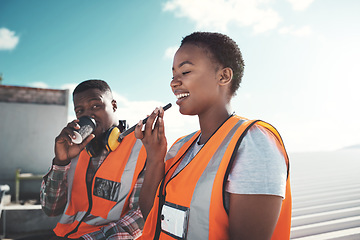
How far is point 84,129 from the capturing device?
6.46 feet

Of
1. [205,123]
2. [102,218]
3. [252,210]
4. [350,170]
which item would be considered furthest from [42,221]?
[350,170]

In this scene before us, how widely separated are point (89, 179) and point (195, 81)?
1418 mm

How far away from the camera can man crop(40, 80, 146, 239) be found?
1941mm

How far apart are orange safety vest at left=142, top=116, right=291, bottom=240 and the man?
0.65 meters

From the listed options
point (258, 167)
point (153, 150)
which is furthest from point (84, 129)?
point (258, 167)

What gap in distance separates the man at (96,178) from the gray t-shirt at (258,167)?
3.49 feet

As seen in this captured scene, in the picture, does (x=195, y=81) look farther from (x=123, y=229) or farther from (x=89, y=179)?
(x=89, y=179)

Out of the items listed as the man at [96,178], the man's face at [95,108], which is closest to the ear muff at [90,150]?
the man at [96,178]

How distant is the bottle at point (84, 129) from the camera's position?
194cm

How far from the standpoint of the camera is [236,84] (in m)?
1.49

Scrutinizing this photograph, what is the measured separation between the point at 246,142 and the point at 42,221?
4953 mm

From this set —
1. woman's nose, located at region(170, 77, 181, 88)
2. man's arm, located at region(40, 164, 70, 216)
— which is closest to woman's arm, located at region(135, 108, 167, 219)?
woman's nose, located at region(170, 77, 181, 88)

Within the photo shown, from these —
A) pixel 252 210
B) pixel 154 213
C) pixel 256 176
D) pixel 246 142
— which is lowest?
pixel 154 213

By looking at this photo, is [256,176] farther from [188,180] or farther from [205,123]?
[205,123]
